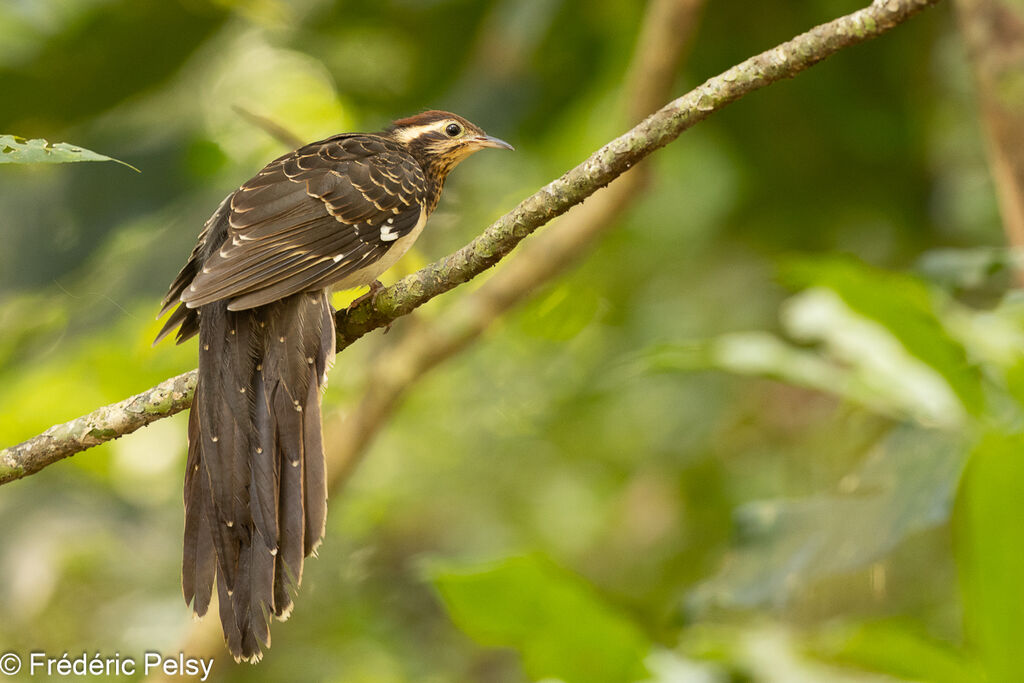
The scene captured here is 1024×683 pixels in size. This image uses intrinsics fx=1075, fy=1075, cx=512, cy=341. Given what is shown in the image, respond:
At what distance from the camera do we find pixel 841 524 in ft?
12.0

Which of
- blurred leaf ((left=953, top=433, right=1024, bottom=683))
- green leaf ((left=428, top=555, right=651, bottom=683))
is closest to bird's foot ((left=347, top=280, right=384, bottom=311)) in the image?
green leaf ((left=428, top=555, right=651, bottom=683))

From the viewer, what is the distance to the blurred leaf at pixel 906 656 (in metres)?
3.20

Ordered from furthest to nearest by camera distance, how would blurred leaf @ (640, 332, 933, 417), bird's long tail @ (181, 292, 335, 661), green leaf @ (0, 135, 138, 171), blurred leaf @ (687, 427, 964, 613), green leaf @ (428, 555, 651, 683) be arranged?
blurred leaf @ (640, 332, 933, 417) < blurred leaf @ (687, 427, 964, 613) < green leaf @ (428, 555, 651, 683) < bird's long tail @ (181, 292, 335, 661) < green leaf @ (0, 135, 138, 171)

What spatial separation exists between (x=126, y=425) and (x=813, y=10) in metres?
4.20

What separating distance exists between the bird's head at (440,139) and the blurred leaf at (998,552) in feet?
6.02

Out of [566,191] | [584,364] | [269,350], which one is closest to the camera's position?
[566,191]

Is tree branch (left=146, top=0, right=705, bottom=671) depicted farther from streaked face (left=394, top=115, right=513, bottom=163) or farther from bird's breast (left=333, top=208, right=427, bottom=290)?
bird's breast (left=333, top=208, right=427, bottom=290)

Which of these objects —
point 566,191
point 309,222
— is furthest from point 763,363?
point 566,191

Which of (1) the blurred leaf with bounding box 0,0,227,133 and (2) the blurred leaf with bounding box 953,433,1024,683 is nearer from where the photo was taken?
(2) the blurred leaf with bounding box 953,433,1024,683

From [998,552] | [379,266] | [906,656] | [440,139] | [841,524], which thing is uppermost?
[440,139]

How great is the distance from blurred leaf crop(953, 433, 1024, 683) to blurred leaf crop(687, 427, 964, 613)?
24 cm

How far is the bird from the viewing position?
233 centimetres

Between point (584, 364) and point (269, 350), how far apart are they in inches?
147

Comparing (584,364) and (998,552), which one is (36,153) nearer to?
(998,552)
